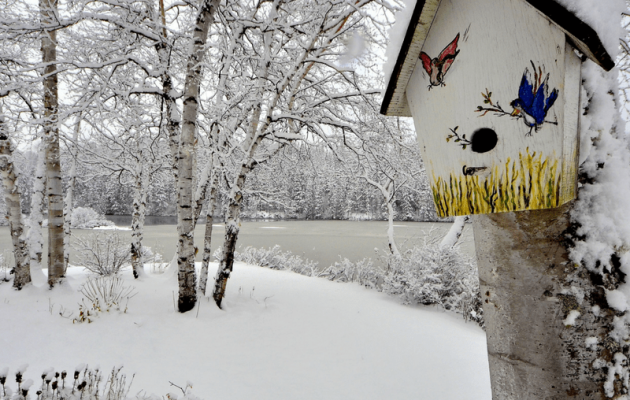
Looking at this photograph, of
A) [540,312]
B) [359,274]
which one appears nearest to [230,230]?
[540,312]

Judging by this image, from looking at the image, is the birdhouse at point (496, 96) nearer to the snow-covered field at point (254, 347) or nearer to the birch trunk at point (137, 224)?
the snow-covered field at point (254, 347)

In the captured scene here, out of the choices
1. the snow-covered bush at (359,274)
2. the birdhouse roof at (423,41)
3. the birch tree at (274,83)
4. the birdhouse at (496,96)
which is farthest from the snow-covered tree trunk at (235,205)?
the snow-covered bush at (359,274)

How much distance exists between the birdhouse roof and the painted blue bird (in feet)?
0.31

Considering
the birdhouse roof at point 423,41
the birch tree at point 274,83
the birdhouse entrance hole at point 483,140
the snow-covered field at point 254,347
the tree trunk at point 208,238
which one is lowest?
the snow-covered field at point 254,347

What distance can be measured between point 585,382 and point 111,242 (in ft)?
29.6

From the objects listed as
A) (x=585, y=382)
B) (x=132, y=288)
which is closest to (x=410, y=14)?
(x=585, y=382)

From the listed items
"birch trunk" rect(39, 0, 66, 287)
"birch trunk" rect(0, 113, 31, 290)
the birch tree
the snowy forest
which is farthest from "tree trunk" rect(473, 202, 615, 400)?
"birch trunk" rect(0, 113, 31, 290)

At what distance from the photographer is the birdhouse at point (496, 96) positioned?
709 mm

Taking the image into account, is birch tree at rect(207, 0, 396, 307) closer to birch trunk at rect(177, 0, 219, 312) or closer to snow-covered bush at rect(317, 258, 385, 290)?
birch trunk at rect(177, 0, 219, 312)

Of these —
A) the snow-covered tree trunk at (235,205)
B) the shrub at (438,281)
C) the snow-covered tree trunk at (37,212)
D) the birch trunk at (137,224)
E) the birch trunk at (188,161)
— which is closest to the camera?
the birch trunk at (188,161)

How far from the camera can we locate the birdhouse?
2.33 feet

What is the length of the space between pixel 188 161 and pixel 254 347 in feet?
7.72

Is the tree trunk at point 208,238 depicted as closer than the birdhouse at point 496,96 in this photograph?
No

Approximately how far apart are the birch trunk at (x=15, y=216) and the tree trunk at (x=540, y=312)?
6.17 metres
